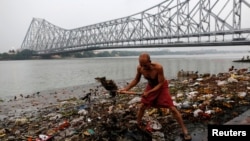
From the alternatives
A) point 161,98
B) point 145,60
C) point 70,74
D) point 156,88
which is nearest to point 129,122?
point 161,98

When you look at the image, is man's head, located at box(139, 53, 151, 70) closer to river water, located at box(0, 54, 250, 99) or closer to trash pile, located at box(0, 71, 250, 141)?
trash pile, located at box(0, 71, 250, 141)

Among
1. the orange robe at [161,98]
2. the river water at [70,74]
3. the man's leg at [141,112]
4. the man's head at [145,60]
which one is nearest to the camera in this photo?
the man's head at [145,60]

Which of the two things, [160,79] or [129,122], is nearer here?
[160,79]

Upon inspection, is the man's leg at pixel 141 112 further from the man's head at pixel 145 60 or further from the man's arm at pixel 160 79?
the man's head at pixel 145 60

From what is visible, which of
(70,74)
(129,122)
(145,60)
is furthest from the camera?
(70,74)

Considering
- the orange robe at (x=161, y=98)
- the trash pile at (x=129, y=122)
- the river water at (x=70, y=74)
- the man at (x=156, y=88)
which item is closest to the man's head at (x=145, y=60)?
the man at (x=156, y=88)

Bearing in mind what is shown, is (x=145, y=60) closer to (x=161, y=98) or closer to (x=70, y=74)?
(x=161, y=98)

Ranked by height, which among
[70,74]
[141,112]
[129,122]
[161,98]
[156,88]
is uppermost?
[156,88]

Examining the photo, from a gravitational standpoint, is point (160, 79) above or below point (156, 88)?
above

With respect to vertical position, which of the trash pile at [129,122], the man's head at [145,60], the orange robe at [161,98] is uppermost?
the man's head at [145,60]

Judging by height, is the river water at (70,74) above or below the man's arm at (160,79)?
below

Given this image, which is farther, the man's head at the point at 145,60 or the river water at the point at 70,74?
the river water at the point at 70,74

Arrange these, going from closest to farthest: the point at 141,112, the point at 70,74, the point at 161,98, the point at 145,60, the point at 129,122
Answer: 1. the point at 145,60
2. the point at 161,98
3. the point at 141,112
4. the point at 129,122
5. the point at 70,74

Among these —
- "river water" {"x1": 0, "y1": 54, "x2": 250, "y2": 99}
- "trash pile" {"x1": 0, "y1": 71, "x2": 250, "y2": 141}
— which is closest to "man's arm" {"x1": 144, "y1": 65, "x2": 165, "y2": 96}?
"trash pile" {"x1": 0, "y1": 71, "x2": 250, "y2": 141}
